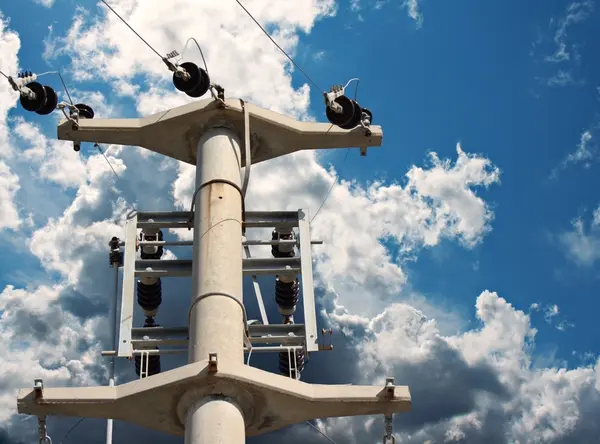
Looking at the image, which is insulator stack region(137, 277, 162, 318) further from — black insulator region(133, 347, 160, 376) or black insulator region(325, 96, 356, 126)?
black insulator region(325, 96, 356, 126)

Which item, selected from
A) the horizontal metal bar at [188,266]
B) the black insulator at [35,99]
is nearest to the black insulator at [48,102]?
the black insulator at [35,99]

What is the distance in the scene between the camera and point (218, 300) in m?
16.1

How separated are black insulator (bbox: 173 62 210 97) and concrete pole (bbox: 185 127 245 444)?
1.12 m

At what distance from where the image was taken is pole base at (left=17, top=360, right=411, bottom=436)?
14.9m

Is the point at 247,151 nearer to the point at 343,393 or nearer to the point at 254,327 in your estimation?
the point at 254,327

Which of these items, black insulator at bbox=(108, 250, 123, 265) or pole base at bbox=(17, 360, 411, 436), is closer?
pole base at bbox=(17, 360, 411, 436)

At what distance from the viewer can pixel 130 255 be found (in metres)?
19.9

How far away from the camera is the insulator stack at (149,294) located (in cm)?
2144

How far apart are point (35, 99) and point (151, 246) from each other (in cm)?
424

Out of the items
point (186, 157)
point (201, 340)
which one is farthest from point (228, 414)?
point (186, 157)

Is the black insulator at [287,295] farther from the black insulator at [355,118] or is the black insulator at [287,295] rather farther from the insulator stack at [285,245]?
the black insulator at [355,118]

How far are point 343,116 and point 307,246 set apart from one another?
3186 millimetres

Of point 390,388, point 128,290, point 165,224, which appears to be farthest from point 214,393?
point 165,224

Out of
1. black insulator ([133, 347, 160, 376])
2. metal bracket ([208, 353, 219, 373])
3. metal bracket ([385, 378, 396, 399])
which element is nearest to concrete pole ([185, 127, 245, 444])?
metal bracket ([208, 353, 219, 373])
